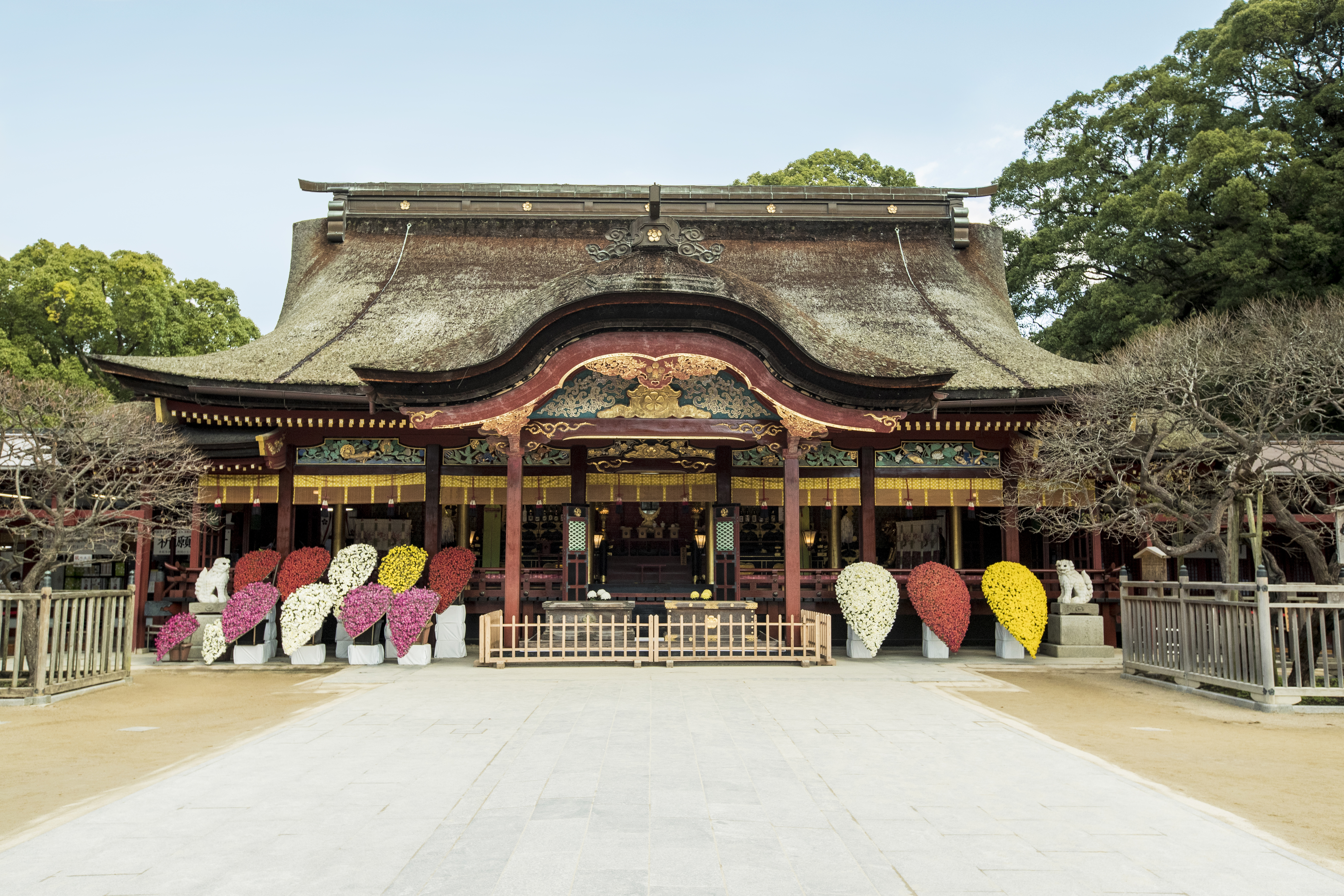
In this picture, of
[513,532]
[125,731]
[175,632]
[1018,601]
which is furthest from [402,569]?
[1018,601]

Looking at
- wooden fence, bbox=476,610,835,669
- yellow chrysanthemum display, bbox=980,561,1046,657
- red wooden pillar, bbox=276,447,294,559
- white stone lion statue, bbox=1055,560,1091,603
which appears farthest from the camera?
red wooden pillar, bbox=276,447,294,559

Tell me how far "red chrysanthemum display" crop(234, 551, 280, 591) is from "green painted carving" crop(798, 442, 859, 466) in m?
8.97

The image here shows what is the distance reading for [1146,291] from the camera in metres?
23.5

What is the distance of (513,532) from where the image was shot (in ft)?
43.0

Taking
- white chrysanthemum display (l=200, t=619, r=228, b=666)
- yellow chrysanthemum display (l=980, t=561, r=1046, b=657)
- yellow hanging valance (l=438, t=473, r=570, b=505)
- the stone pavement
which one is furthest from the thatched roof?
the stone pavement

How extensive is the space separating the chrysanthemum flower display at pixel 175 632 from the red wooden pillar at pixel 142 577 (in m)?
1.69

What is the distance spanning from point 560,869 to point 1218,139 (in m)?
24.5

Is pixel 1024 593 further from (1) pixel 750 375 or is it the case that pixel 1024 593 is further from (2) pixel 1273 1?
(2) pixel 1273 1

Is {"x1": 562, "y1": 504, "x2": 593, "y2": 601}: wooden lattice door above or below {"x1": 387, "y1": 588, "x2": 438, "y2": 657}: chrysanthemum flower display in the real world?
above

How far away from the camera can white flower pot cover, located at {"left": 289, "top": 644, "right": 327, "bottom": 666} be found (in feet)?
44.1

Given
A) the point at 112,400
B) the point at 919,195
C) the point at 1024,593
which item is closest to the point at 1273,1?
the point at 919,195

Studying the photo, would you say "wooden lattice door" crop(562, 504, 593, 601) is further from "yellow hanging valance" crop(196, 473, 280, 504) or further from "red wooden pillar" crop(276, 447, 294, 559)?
"yellow hanging valance" crop(196, 473, 280, 504)

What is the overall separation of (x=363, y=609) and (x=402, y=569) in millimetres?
1050

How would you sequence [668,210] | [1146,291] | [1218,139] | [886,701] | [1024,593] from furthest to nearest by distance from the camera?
[1146,291], [1218,139], [668,210], [1024,593], [886,701]
